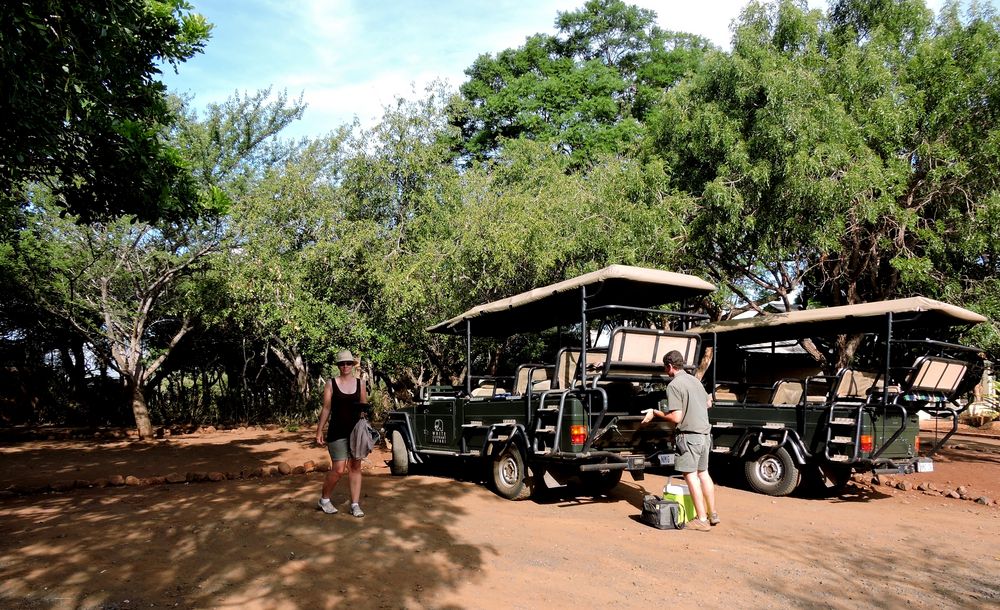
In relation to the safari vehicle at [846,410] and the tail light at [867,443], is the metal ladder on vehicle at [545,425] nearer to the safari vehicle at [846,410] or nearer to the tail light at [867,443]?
the safari vehicle at [846,410]

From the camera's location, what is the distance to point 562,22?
30.9 m

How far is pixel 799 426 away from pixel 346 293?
8.87 meters

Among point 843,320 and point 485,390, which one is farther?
point 485,390

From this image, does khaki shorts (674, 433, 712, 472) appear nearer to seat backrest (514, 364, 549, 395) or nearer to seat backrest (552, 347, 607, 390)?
seat backrest (552, 347, 607, 390)

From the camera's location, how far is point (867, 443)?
906 centimetres

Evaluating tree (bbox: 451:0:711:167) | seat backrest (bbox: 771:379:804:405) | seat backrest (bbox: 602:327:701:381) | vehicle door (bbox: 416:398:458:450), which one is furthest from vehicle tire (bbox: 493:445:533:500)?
tree (bbox: 451:0:711:167)

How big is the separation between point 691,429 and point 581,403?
124 cm

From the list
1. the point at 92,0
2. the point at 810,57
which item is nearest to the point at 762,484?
the point at 810,57

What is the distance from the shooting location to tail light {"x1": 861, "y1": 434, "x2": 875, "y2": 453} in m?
9.02

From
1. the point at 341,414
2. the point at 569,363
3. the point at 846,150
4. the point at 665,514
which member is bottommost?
the point at 665,514

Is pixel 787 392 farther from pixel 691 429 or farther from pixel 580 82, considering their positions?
pixel 580 82

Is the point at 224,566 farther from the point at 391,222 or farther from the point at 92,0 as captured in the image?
the point at 391,222

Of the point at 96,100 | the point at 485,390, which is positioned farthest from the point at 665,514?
the point at 96,100

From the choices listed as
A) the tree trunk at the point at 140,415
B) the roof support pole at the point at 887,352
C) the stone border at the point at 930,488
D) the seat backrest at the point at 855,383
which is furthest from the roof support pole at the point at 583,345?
the tree trunk at the point at 140,415
